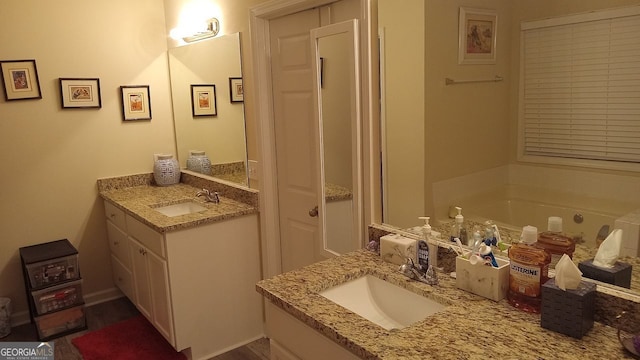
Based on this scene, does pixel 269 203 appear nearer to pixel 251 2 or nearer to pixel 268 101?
pixel 268 101

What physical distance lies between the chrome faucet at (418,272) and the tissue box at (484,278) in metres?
0.10

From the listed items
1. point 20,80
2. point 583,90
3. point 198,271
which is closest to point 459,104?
point 583,90

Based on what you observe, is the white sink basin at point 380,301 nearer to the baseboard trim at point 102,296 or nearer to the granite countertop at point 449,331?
the granite countertop at point 449,331

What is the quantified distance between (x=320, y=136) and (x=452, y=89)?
0.78 m

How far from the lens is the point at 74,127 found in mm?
3441

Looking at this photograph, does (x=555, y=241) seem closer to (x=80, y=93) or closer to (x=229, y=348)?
(x=229, y=348)

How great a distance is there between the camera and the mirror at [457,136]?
1474 millimetres

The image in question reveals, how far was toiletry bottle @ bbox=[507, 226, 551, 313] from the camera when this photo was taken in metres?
1.42

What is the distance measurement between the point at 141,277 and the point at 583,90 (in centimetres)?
270

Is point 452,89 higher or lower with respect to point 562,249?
higher

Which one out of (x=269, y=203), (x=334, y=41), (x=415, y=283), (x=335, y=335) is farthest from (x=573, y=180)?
(x=269, y=203)

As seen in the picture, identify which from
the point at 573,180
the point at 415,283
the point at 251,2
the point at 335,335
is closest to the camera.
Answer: the point at 335,335

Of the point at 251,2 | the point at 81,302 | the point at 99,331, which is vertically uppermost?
the point at 251,2

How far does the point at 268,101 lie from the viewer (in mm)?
2785
